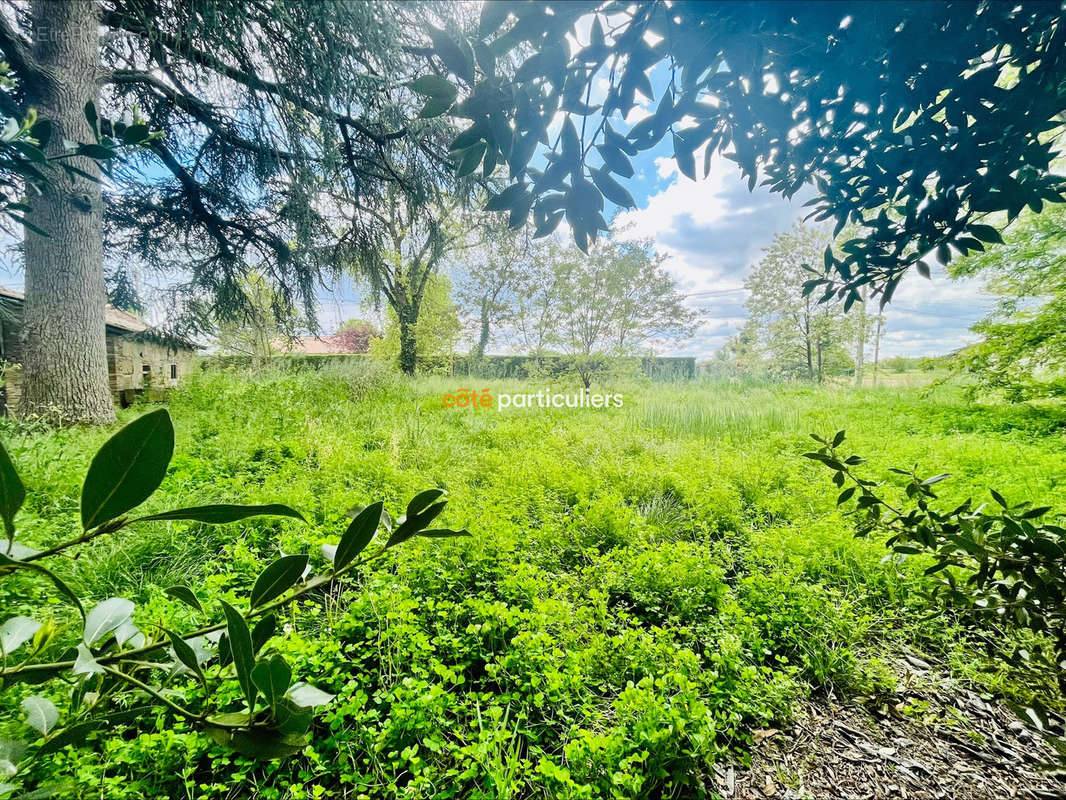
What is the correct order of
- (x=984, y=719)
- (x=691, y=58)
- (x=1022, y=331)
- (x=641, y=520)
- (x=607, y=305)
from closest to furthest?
(x=691, y=58), (x=984, y=719), (x=641, y=520), (x=1022, y=331), (x=607, y=305)

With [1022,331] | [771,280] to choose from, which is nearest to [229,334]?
[1022,331]

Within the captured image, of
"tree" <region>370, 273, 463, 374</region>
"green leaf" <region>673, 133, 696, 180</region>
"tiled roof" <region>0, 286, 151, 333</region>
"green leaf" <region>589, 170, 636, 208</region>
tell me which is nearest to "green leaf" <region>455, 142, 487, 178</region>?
"green leaf" <region>589, 170, 636, 208</region>

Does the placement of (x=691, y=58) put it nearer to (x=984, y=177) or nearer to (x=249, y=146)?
(x=984, y=177)

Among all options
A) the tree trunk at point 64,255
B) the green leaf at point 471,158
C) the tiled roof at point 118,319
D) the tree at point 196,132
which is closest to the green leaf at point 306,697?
the green leaf at point 471,158

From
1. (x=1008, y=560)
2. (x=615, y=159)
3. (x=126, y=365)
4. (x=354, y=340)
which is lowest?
(x=1008, y=560)

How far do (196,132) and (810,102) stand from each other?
488 centimetres

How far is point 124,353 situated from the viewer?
4.88 meters

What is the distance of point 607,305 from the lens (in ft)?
22.7

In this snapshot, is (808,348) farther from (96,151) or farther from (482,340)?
(96,151)

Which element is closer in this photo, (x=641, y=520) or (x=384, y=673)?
(x=384, y=673)

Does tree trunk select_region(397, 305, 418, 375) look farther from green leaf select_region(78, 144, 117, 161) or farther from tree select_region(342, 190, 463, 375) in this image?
green leaf select_region(78, 144, 117, 161)

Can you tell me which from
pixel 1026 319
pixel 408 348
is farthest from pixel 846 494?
pixel 408 348

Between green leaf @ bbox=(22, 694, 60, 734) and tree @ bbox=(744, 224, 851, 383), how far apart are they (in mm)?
10467

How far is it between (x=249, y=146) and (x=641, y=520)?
4.42 m
